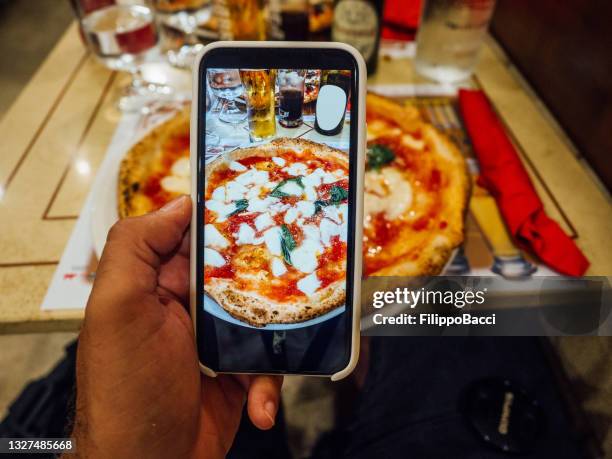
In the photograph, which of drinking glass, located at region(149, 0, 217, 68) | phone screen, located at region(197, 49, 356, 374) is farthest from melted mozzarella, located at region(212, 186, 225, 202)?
drinking glass, located at region(149, 0, 217, 68)

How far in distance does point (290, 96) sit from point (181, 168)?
380 millimetres

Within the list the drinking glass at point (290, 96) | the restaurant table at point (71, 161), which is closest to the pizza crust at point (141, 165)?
the restaurant table at point (71, 161)

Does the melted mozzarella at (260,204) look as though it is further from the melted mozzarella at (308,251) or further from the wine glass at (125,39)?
the wine glass at (125,39)

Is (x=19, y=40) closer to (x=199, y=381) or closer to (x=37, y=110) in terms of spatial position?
(x=37, y=110)

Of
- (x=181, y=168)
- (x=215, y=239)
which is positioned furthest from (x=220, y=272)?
(x=181, y=168)

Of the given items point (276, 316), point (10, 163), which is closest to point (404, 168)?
point (276, 316)

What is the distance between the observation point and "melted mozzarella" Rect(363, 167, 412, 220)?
823 millimetres

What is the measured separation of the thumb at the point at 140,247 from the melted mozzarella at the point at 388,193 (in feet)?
1.22

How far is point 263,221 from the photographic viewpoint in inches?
22.8

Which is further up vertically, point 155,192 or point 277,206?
point 277,206

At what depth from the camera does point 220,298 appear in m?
0.57

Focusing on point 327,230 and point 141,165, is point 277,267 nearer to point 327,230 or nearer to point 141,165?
point 327,230

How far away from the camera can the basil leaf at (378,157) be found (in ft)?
2.89

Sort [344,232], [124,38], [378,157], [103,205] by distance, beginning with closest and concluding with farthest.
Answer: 1. [344,232]
2. [103,205]
3. [378,157]
4. [124,38]
